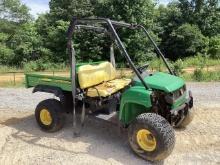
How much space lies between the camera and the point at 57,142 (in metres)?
6.32

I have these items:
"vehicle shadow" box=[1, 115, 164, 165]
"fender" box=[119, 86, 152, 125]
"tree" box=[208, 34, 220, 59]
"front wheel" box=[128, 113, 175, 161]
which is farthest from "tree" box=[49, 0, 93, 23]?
"front wheel" box=[128, 113, 175, 161]

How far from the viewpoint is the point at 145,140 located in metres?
5.48

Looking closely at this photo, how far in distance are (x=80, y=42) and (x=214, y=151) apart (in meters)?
20.5

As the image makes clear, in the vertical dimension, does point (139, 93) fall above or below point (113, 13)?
below

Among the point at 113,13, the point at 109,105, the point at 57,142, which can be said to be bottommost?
the point at 57,142

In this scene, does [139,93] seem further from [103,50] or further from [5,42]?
[5,42]

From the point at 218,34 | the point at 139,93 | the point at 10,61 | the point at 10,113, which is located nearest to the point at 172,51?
the point at 218,34

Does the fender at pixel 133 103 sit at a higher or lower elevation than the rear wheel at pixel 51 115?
higher

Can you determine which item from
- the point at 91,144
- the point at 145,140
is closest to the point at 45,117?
the point at 91,144

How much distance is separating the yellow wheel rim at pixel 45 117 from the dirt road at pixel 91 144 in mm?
229

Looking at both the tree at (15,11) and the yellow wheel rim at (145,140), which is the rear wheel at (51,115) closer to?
the yellow wheel rim at (145,140)

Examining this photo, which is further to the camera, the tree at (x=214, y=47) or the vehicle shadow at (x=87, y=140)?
the tree at (x=214, y=47)

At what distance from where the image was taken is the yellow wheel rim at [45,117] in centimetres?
684

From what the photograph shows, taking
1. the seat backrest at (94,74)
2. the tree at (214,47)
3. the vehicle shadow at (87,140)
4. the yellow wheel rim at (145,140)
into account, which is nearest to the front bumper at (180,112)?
the yellow wheel rim at (145,140)
